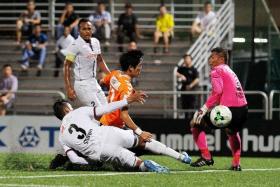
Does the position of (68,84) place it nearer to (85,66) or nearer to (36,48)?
(85,66)

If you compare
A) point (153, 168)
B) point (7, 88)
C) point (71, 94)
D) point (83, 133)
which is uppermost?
point (71, 94)

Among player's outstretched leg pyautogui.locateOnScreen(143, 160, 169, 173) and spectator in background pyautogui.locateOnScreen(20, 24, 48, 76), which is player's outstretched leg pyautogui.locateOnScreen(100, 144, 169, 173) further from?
spectator in background pyautogui.locateOnScreen(20, 24, 48, 76)

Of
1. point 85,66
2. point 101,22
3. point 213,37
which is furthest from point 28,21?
point 85,66

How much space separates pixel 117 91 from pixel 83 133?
0.88 m

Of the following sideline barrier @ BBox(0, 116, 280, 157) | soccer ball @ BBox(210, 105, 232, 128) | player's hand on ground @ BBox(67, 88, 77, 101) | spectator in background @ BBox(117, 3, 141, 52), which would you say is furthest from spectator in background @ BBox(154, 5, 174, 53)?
soccer ball @ BBox(210, 105, 232, 128)

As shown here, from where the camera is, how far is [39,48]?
29.3 m

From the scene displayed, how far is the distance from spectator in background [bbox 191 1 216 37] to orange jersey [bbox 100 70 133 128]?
1347 centimetres

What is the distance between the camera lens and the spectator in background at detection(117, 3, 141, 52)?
28.8 metres

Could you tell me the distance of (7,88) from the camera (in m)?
26.2

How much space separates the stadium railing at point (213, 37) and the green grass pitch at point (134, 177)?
11887 millimetres

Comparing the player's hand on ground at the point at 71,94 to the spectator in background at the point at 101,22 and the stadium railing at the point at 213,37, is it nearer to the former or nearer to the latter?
the stadium railing at the point at 213,37

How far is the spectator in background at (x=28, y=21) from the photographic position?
29.7 meters

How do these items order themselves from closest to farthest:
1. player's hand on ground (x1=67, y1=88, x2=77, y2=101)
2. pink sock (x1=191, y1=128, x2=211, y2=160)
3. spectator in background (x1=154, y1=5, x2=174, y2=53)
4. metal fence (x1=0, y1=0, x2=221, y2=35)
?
1. pink sock (x1=191, y1=128, x2=211, y2=160)
2. player's hand on ground (x1=67, y1=88, x2=77, y2=101)
3. spectator in background (x1=154, y1=5, x2=174, y2=53)
4. metal fence (x1=0, y1=0, x2=221, y2=35)

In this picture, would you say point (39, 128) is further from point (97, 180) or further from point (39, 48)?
point (97, 180)
